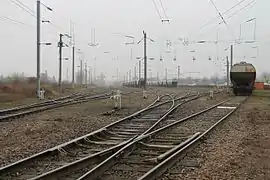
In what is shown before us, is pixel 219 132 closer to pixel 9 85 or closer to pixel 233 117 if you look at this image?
pixel 233 117

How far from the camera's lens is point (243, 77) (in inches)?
1694

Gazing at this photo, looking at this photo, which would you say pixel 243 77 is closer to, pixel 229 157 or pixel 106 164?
pixel 229 157

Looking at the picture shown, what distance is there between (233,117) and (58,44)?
34441 millimetres

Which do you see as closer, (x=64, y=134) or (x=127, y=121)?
(x=64, y=134)

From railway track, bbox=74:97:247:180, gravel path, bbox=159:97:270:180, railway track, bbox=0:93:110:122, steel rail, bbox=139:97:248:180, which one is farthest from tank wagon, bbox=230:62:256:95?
steel rail, bbox=139:97:248:180

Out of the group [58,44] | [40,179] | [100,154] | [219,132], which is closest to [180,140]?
[219,132]

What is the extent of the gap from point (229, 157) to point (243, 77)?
34.2 metres

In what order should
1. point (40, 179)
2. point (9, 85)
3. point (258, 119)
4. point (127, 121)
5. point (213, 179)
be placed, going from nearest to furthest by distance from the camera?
point (40, 179) < point (213, 179) < point (127, 121) < point (258, 119) < point (9, 85)

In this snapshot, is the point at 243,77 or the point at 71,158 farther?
the point at 243,77

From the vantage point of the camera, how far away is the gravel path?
27.5 ft

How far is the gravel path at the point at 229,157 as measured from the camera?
330 inches

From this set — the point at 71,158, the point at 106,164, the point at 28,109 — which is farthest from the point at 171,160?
the point at 28,109

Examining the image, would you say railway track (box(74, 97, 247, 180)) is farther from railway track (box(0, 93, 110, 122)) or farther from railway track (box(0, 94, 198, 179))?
railway track (box(0, 93, 110, 122))

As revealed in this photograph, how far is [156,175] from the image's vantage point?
809 centimetres
